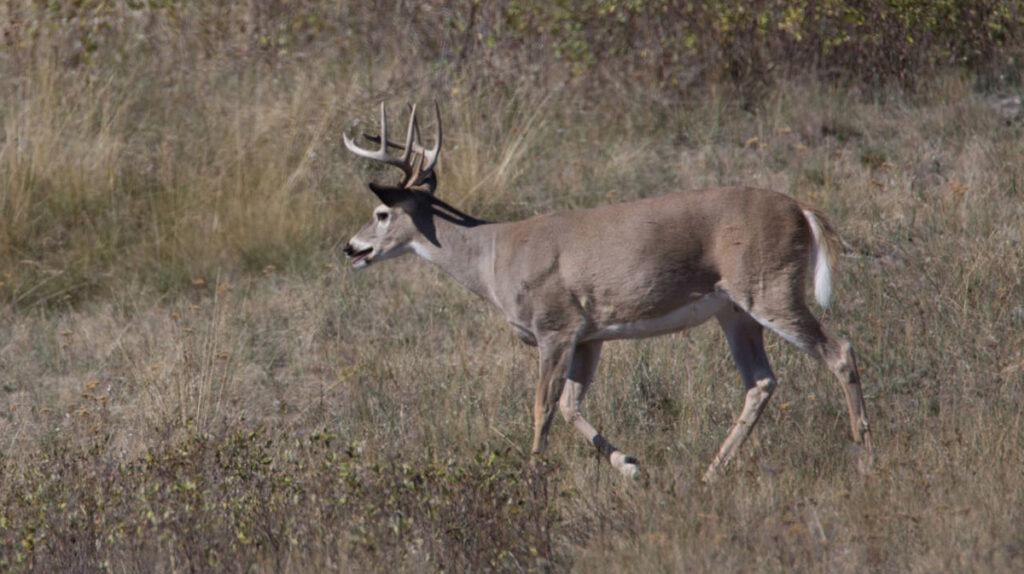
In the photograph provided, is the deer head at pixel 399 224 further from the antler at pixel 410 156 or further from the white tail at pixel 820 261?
the white tail at pixel 820 261

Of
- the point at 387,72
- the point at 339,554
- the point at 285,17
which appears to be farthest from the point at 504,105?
the point at 339,554

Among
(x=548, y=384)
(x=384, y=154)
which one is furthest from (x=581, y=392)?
(x=384, y=154)

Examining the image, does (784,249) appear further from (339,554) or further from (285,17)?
(285,17)

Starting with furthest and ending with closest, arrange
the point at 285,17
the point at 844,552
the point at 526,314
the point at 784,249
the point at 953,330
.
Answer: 1. the point at 285,17
2. the point at 953,330
3. the point at 526,314
4. the point at 784,249
5. the point at 844,552

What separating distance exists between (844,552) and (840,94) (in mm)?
7492

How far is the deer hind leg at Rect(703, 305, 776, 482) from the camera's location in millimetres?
6840

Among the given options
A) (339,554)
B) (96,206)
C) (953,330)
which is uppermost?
(339,554)

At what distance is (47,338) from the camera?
9.30 m

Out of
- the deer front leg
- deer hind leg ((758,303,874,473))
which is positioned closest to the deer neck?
the deer front leg

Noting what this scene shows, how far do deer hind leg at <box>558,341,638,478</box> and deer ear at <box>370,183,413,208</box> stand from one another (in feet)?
4.19

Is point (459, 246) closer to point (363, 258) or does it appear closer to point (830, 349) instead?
point (363, 258)

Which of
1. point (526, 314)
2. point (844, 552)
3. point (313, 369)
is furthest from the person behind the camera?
point (313, 369)

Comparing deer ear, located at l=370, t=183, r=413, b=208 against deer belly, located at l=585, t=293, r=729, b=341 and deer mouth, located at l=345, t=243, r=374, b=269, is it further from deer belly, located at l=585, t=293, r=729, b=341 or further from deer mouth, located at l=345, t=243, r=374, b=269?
deer belly, located at l=585, t=293, r=729, b=341

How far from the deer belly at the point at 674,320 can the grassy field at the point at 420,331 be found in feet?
1.94
